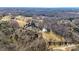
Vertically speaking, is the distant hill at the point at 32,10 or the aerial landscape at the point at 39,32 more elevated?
the distant hill at the point at 32,10

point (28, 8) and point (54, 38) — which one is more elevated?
point (28, 8)

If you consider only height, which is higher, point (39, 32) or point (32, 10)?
point (32, 10)

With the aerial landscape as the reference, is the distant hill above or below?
above
